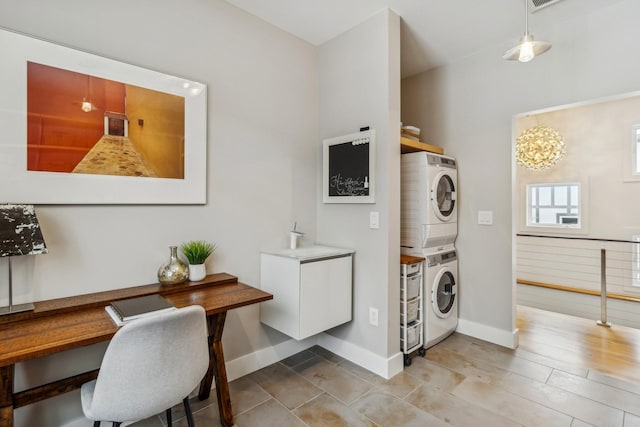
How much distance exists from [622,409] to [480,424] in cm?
98

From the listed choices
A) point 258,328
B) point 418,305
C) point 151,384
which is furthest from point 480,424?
point 151,384

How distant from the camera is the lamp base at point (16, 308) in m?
1.40

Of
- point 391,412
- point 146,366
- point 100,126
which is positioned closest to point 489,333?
point 391,412

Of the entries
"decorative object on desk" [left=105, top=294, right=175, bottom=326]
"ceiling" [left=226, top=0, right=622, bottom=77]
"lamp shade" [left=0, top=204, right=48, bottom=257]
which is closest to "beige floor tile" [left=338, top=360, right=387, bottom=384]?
"decorative object on desk" [left=105, top=294, right=175, bottom=326]

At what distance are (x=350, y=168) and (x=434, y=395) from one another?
5.77 ft

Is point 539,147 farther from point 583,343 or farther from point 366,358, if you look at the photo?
point 366,358

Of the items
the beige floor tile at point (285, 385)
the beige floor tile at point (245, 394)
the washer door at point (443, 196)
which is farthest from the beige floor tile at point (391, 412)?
the washer door at point (443, 196)

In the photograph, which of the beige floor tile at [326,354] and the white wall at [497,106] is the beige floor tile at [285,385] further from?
the white wall at [497,106]

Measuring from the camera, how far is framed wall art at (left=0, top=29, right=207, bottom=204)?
59.6 inches

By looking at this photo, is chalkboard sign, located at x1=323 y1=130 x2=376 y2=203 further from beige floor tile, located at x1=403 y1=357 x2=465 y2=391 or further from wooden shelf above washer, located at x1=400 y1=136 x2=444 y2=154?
beige floor tile, located at x1=403 y1=357 x2=465 y2=391

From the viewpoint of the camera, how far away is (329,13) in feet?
7.88

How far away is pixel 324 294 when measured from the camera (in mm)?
2363

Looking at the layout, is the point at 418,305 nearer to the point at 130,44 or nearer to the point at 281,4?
the point at 281,4

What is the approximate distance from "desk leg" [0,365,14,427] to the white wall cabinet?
1437 mm
